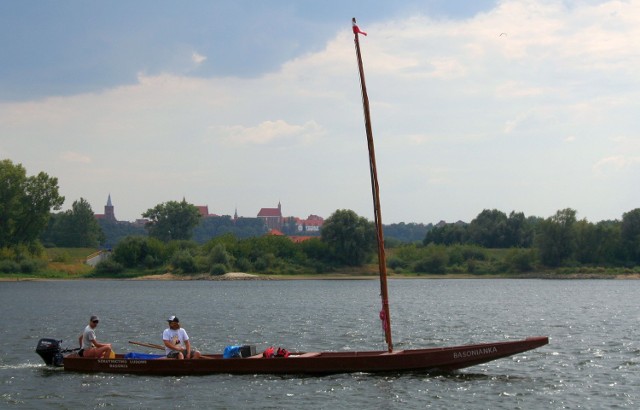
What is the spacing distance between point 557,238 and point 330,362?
129 meters

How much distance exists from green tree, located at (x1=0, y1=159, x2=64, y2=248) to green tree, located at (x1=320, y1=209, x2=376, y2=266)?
4898 cm

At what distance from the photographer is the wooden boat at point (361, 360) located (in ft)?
111

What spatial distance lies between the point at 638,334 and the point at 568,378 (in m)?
21.7

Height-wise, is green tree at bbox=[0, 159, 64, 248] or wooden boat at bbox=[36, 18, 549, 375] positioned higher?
green tree at bbox=[0, 159, 64, 248]

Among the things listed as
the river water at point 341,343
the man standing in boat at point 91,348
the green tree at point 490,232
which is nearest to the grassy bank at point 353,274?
the green tree at point 490,232

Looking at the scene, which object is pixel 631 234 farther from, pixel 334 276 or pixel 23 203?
pixel 23 203

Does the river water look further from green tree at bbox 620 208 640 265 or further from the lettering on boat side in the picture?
green tree at bbox 620 208 640 265

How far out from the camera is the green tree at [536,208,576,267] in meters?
155

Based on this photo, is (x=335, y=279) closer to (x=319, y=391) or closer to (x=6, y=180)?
(x=6, y=180)

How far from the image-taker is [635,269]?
155375mm

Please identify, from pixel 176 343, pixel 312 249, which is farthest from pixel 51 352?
pixel 312 249

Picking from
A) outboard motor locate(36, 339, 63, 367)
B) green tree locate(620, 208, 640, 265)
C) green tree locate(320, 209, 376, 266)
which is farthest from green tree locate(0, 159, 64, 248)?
outboard motor locate(36, 339, 63, 367)

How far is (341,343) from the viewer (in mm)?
49688

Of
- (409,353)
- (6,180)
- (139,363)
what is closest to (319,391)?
(409,353)
